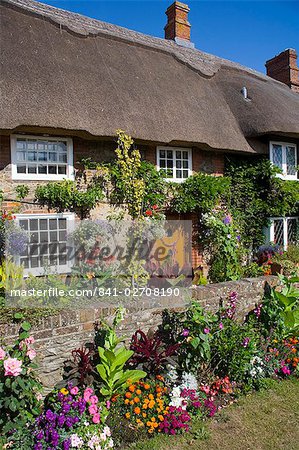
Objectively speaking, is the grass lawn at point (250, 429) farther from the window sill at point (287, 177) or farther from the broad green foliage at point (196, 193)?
the window sill at point (287, 177)

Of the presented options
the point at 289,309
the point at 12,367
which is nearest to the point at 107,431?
the point at 12,367

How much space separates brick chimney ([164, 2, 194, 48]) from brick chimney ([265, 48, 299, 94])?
481cm

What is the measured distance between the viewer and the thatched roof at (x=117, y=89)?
7.01 m

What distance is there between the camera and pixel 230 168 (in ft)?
33.8

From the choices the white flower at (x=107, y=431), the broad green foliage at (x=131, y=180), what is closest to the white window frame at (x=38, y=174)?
the broad green foliage at (x=131, y=180)

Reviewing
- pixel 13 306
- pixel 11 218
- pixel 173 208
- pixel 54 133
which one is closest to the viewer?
pixel 13 306

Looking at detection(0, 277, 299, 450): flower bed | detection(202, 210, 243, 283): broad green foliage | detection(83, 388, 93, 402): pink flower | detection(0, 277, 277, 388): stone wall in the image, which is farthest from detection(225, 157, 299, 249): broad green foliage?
detection(83, 388, 93, 402): pink flower

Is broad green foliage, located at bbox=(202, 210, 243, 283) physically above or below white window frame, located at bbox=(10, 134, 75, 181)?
below

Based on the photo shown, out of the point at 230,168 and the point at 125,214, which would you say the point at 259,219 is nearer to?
the point at 230,168

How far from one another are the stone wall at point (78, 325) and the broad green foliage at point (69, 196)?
128 inches

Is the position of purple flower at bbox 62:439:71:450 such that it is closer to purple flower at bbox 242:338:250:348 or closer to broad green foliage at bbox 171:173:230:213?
purple flower at bbox 242:338:250:348

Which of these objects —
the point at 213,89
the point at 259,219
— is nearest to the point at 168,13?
the point at 213,89

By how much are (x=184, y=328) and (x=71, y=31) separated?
7.66m

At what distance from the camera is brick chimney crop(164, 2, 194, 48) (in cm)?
1334
